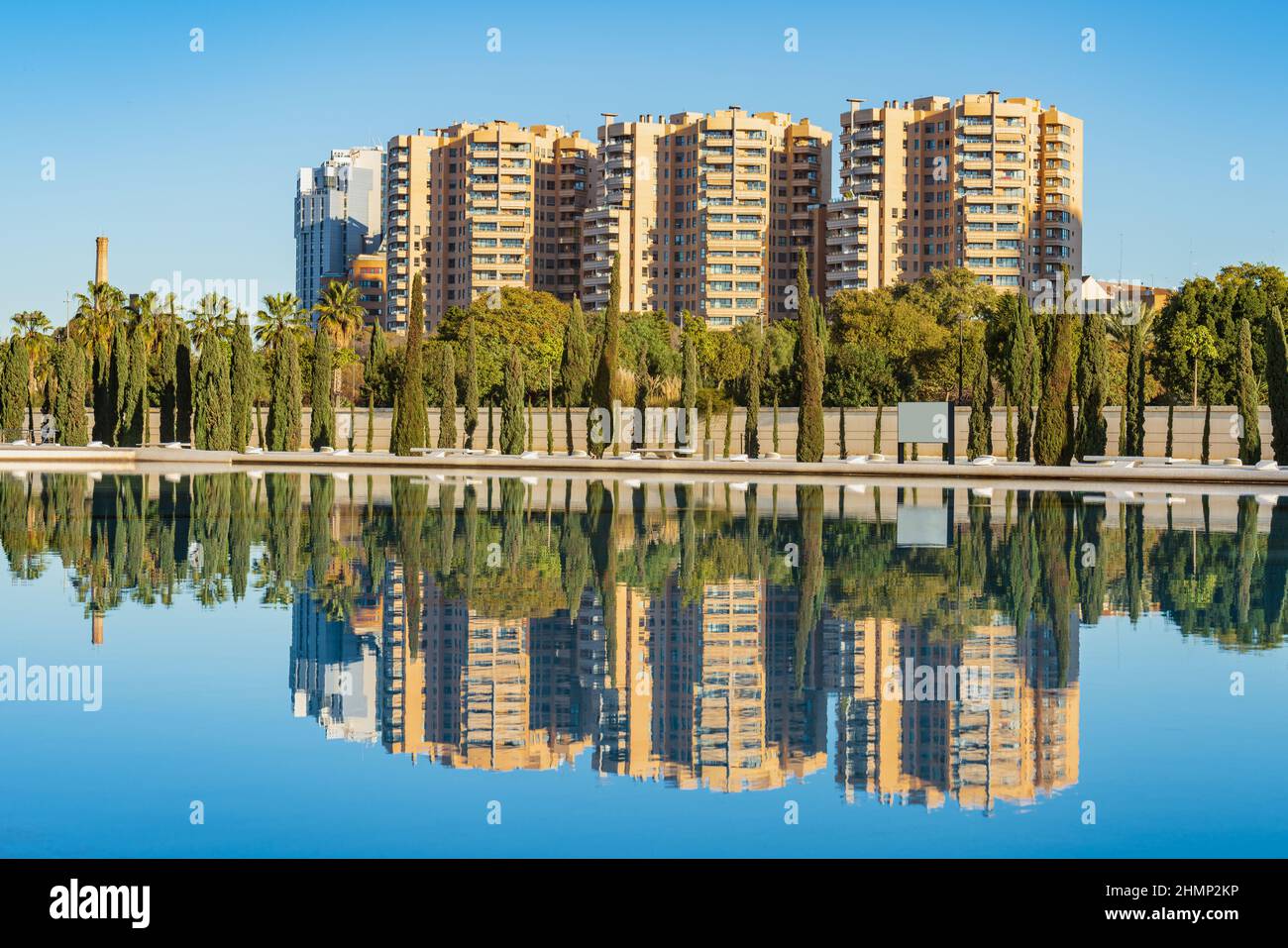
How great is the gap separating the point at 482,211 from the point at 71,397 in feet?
246

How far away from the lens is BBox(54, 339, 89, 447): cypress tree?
49.8 meters

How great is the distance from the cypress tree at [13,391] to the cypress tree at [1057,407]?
114ft

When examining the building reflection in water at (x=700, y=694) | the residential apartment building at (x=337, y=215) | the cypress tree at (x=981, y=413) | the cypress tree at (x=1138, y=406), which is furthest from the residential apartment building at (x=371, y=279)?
the building reflection in water at (x=700, y=694)

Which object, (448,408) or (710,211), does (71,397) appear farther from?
(710,211)

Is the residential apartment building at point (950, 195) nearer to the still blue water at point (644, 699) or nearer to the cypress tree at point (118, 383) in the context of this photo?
the cypress tree at point (118, 383)

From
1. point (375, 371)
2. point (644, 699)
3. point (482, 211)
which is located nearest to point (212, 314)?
A: point (375, 371)

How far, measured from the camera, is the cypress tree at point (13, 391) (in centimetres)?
5147

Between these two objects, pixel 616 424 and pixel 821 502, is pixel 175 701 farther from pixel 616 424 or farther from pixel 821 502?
pixel 616 424

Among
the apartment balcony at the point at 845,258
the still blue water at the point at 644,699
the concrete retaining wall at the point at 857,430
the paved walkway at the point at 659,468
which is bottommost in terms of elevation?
the still blue water at the point at 644,699

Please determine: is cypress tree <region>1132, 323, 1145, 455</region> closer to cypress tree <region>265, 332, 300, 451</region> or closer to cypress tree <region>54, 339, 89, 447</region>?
cypress tree <region>265, 332, 300, 451</region>

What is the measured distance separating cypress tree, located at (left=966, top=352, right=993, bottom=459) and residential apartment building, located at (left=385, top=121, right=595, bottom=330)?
80.7 meters

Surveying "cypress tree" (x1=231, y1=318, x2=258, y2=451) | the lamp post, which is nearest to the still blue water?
"cypress tree" (x1=231, y1=318, x2=258, y2=451)

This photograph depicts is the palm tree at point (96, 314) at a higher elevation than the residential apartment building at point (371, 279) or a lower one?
lower
